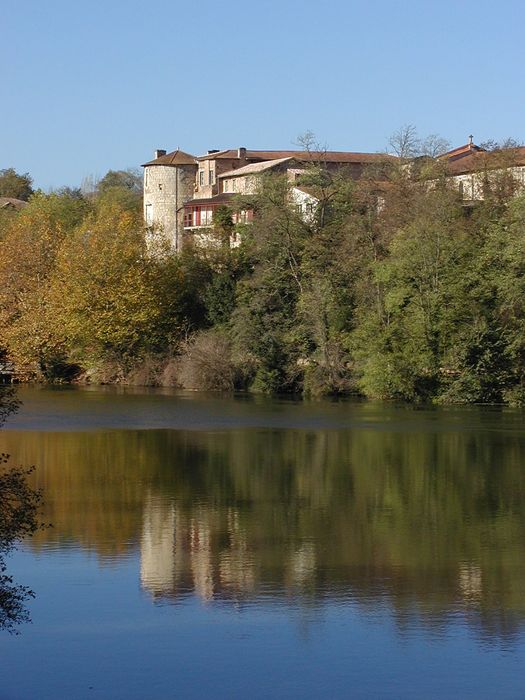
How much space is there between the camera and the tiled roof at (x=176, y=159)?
102000 mm

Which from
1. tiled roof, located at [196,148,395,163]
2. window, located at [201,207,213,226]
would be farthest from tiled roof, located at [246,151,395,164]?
window, located at [201,207,213,226]

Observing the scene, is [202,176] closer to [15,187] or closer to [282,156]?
[282,156]

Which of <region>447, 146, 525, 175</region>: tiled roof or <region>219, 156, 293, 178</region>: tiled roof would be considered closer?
<region>447, 146, 525, 175</region>: tiled roof

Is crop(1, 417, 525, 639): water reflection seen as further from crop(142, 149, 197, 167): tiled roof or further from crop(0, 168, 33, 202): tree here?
crop(0, 168, 33, 202): tree

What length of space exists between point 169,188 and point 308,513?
3000 inches

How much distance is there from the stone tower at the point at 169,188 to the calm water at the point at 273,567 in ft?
196

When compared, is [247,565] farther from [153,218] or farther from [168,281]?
[153,218]

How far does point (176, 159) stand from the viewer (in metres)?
102

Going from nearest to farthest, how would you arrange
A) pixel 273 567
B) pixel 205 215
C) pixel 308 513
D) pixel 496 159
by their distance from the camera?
pixel 273 567, pixel 308 513, pixel 496 159, pixel 205 215

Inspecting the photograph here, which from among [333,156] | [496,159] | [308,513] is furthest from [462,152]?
[308,513]

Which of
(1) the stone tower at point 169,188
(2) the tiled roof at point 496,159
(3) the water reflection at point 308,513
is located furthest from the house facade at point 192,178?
(3) the water reflection at point 308,513

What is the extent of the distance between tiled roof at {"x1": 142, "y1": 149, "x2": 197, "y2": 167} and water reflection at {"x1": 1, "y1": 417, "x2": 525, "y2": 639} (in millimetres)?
61898

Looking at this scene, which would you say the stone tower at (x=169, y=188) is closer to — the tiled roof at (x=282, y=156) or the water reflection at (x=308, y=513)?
the tiled roof at (x=282, y=156)

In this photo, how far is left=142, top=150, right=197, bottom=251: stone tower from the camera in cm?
10012
